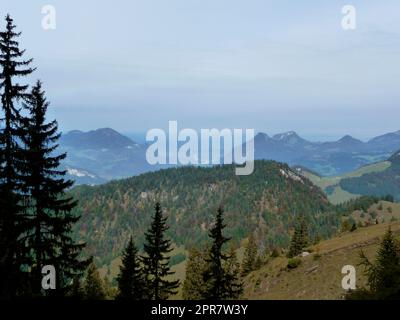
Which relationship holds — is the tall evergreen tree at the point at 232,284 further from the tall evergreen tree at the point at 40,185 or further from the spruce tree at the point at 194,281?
the tall evergreen tree at the point at 40,185

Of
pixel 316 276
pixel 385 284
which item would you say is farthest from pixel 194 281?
pixel 385 284

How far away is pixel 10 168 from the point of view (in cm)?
2461

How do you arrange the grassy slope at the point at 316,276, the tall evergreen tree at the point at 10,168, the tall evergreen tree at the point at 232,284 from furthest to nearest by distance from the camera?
the grassy slope at the point at 316,276 < the tall evergreen tree at the point at 232,284 < the tall evergreen tree at the point at 10,168

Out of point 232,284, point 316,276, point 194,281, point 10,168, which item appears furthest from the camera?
point 194,281

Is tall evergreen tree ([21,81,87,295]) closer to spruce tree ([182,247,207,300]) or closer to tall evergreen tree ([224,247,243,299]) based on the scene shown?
tall evergreen tree ([224,247,243,299])

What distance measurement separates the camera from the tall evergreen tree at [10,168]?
2375cm

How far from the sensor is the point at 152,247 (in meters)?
44.7

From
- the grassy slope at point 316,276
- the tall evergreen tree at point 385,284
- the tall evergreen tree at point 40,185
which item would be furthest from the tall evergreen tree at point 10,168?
the grassy slope at point 316,276

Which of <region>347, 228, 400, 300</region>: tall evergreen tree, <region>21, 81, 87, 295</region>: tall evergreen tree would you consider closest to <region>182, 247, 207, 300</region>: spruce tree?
<region>21, 81, 87, 295</region>: tall evergreen tree

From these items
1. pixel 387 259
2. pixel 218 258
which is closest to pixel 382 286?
pixel 387 259

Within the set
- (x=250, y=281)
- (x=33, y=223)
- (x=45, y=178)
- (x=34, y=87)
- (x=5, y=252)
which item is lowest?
(x=250, y=281)

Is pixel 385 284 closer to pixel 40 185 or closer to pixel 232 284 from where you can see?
pixel 40 185
